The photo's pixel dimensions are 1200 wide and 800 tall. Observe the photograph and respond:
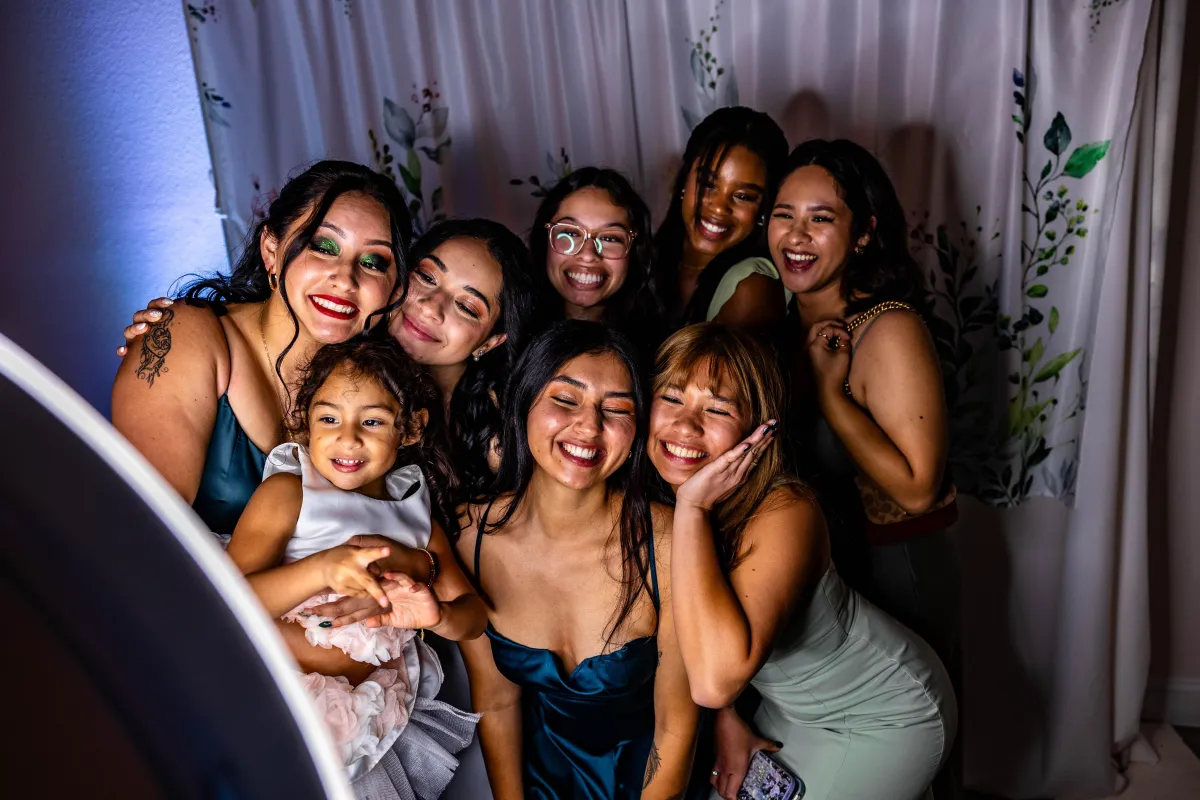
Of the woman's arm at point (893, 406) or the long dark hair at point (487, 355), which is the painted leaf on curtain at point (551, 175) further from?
the woman's arm at point (893, 406)

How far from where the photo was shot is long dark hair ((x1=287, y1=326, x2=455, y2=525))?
1649 millimetres

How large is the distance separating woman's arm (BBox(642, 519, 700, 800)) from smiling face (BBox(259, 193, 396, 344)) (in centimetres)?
70

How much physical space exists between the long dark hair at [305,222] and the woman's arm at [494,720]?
2.05 ft

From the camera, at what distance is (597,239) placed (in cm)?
205

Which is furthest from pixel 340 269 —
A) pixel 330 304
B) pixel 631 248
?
pixel 631 248

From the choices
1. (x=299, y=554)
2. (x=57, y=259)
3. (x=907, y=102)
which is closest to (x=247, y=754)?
(x=299, y=554)

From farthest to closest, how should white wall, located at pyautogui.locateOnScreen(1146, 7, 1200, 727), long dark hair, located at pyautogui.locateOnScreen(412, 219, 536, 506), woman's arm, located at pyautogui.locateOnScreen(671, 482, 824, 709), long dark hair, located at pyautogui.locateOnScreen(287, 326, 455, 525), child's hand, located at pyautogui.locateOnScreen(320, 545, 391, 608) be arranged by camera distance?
white wall, located at pyautogui.locateOnScreen(1146, 7, 1200, 727), long dark hair, located at pyautogui.locateOnScreen(412, 219, 536, 506), long dark hair, located at pyautogui.locateOnScreen(287, 326, 455, 525), woman's arm, located at pyautogui.locateOnScreen(671, 482, 824, 709), child's hand, located at pyautogui.locateOnScreen(320, 545, 391, 608)

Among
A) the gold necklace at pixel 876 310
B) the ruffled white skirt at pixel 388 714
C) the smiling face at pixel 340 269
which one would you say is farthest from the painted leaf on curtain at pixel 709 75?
the ruffled white skirt at pixel 388 714

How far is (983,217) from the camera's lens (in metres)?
2.54

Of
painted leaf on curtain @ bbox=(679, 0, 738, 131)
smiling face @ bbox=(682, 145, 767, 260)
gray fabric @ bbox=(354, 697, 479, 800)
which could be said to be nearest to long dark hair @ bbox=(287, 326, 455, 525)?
gray fabric @ bbox=(354, 697, 479, 800)

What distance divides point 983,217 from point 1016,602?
3.64 feet

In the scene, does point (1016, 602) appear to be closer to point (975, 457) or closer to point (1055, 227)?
point (975, 457)

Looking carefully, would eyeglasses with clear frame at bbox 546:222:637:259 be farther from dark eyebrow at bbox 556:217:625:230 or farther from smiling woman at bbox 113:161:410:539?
smiling woman at bbox 113:161:410:539

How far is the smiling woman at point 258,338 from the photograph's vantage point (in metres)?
1.61
